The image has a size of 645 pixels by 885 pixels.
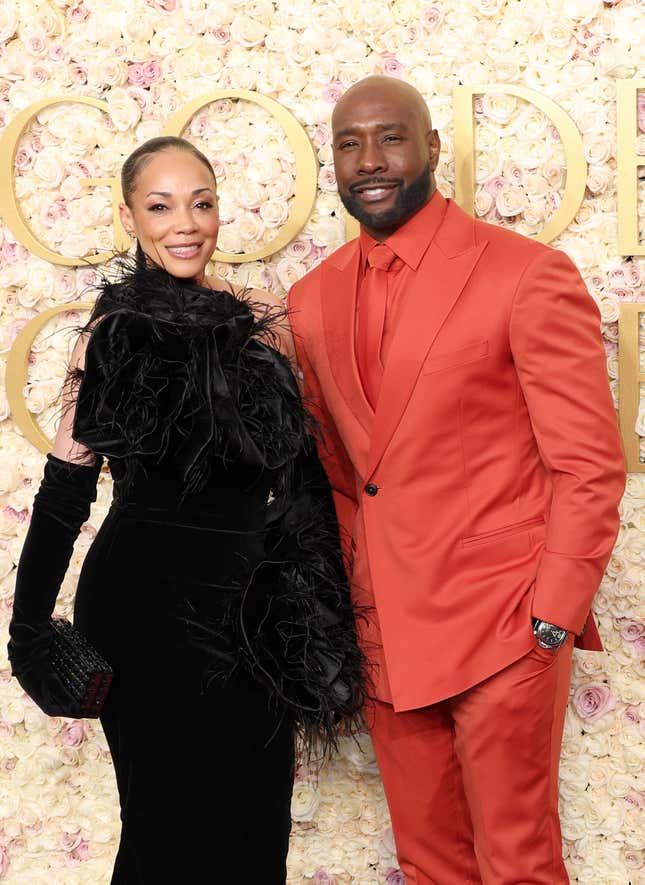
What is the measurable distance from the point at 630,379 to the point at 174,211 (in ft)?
4.34

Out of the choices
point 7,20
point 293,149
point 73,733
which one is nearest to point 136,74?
point 7,20

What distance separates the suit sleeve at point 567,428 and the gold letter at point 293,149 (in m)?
0.90

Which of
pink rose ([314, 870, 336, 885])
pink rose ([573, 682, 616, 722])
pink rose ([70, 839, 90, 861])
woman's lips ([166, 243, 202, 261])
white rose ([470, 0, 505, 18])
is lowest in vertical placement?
pink rose ([314, 870, 336, 885])

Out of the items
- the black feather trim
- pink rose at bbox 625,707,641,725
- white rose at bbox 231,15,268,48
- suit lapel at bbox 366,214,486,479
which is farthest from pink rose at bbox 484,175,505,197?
pink rose at bbox 625,707,641,725

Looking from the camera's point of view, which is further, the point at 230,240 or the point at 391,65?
the point at 230,240

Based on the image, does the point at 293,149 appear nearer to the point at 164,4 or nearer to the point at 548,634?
the point at 164,4

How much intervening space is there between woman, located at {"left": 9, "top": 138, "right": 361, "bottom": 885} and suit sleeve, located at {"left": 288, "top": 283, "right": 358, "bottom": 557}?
1.11 feet

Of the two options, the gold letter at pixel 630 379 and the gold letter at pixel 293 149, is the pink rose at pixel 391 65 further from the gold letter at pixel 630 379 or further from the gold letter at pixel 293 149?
the gold letter at pixel 630 379

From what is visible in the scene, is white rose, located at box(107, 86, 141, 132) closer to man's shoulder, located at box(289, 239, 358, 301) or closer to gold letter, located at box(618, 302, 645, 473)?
man's shoulder, located at box(289, 239, 358, 301)

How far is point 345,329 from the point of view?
261 cm

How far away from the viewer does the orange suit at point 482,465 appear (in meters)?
2.37

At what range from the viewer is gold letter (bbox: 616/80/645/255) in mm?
2891

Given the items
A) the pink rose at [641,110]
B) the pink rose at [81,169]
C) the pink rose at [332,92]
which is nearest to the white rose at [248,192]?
the pink rose at [332,92]

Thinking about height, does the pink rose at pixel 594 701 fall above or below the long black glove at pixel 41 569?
below
